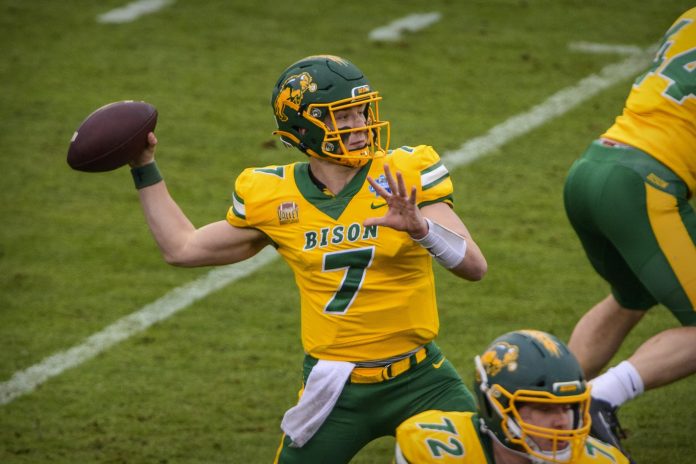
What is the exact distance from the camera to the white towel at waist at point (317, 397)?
4086 mm

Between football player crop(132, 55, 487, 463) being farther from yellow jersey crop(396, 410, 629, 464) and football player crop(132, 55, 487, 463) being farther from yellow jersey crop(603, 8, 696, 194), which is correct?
yellow jersey crop(603, 8, 696, 194)

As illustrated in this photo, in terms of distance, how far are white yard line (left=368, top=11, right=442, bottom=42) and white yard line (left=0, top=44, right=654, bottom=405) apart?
165cm

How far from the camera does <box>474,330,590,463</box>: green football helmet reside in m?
3.45

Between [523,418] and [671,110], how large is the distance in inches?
73.1

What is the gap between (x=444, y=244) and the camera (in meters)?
3.84

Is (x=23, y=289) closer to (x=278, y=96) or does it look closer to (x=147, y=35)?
(x=278, y=96)

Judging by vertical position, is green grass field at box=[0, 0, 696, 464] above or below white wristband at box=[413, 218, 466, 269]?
below

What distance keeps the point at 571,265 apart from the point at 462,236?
10.4ft

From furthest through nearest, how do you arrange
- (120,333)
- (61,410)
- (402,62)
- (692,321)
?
1. (402,62)
2. (120,333)
3. (61,410)
4. (692,321)

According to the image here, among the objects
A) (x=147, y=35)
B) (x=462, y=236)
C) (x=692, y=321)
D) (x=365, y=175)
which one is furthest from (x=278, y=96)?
(x=147, y=35)

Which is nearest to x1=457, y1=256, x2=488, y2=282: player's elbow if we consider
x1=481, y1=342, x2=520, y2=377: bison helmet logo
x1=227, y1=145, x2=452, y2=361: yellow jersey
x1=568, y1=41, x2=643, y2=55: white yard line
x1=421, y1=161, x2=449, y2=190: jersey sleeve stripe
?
x1=227, y1=145, x2=452, y2=361: yellow jersey

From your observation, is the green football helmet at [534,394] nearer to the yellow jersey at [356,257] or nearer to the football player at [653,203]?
the yellow jersey at [356,257]

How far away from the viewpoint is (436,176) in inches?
161

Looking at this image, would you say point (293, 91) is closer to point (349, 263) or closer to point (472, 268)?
point (349, 263)
